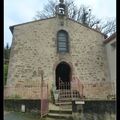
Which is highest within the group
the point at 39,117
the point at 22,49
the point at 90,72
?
the point at 22,49

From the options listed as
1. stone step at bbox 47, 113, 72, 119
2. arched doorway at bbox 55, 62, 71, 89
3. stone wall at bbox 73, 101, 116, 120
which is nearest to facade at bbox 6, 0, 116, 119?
arched doorway at bbox 55, 62, 71, 89

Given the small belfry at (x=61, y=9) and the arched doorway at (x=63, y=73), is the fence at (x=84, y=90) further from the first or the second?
the small belfry at (x=61, y=9)

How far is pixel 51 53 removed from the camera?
15.3m

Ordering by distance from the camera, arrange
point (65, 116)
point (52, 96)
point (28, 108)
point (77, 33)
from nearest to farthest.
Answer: point (65, 116), point (28, 108), point (52, 96), point (77, 33)

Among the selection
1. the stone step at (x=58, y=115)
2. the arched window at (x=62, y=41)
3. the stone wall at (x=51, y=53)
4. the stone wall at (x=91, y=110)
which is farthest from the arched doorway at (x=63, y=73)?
the stone wall at (x=91, y=110)

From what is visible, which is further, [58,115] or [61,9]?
[61,9]

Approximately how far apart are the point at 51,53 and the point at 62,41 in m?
1.07

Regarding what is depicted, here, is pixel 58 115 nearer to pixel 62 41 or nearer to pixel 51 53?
pixel 51 53

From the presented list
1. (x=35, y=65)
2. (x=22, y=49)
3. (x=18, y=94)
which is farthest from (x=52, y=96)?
(x=22, y=49)

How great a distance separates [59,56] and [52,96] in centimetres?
337

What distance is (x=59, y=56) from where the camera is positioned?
15.4 metres

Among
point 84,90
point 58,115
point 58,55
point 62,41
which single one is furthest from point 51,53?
point 58,115

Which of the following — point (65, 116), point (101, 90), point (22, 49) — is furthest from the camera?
point (22, 49)

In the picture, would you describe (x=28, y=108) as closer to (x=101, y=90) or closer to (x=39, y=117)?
(x=39, y=117)
